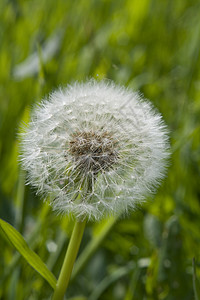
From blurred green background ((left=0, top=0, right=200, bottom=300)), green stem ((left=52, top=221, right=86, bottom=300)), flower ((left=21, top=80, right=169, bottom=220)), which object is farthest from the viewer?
blurred green background ((left=0, top=0, right=200, bottom=300))

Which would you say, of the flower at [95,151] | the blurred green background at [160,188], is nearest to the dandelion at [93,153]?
the flower at [95,151]

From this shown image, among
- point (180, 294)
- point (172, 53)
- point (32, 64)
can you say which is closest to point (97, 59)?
point (32, 64)

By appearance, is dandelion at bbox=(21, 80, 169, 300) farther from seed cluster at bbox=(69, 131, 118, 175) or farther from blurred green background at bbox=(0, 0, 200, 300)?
blurred green background at bbox=(0, 0, 200, 300)

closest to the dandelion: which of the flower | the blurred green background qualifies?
the flower

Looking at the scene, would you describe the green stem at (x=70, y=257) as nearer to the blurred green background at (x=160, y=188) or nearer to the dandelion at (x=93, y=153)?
the dandelion at (x=93, y=153)

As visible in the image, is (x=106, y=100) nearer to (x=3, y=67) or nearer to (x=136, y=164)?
(x=136, y=164)

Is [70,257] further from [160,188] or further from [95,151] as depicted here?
[160,188]

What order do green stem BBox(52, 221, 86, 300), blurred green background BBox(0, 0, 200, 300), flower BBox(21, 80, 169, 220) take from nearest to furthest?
green stem BBox(52, 221, 86, 300), flower BBox(21, 80, 169, 220), blurred green background BBox(0, 0, 200, 300)

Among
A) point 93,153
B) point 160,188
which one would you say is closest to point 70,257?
point 93,153
